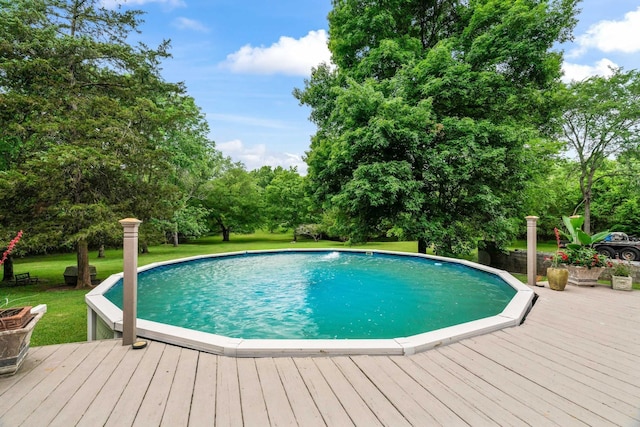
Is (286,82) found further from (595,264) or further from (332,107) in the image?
(595,264)

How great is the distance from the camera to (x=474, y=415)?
6.43 feet

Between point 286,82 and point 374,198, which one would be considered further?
point 286,82

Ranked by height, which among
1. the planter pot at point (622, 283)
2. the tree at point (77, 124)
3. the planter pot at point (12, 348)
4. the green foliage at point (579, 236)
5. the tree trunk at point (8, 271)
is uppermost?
the tree at point (77, 124)

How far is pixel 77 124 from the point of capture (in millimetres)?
8094

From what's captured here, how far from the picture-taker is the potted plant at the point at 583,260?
5754mm

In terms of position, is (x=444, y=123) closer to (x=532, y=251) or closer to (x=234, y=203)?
(x=532, y=251)

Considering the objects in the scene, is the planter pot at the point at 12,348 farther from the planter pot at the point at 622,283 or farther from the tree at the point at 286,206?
the tree at the point at 286,206

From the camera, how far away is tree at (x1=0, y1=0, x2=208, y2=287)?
24.9ft

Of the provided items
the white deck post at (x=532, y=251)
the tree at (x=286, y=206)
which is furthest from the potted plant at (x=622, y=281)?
the tree at (x=286, y=206)

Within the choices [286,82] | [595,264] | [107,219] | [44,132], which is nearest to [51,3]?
[44,132]

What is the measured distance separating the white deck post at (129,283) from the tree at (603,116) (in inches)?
704

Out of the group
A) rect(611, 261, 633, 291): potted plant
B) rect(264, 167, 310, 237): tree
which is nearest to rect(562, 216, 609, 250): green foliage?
rect(611, 261, 633, 291): potted plant

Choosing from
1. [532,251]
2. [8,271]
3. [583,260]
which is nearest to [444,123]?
[532,251]

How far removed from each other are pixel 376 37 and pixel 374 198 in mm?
7975
